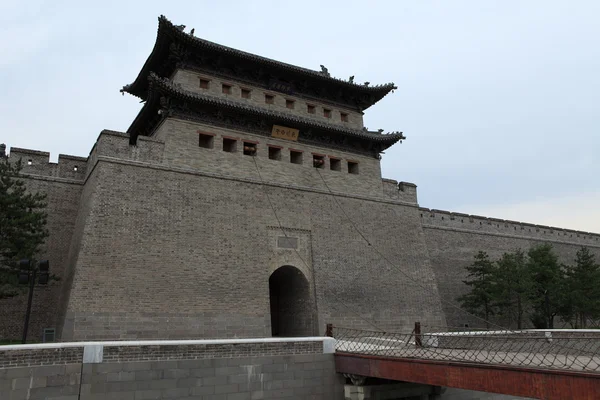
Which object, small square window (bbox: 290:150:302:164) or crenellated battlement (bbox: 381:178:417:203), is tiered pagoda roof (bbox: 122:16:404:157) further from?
crenellated battlement (bbox: 381:178:417:203)

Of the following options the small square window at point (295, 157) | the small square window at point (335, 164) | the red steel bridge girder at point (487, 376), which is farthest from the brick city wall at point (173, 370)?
the small square window at point (335, 164)

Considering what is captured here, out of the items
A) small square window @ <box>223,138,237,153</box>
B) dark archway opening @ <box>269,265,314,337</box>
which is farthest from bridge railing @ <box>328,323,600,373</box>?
small square window @ <box>223,138,237,153</box>

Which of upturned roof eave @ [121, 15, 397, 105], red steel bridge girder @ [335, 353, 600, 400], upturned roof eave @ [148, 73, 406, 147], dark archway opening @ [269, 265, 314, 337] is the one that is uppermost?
upturned roof eave @ [121, 15, 397, 105]

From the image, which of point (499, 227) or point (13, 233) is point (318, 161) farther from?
point (499, 227)

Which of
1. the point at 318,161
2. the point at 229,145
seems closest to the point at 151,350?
the point at 229,145

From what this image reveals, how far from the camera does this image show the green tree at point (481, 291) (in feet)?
59.8

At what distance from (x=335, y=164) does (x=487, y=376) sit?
1105 cm

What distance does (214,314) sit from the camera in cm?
1247

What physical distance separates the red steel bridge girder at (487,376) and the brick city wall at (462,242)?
1141cm

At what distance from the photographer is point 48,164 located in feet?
46.6

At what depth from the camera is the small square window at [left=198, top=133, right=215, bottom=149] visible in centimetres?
1454

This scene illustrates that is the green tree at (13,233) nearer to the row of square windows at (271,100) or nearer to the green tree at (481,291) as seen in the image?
the row of square windows at (271,100)

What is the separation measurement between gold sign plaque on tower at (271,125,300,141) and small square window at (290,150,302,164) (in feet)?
1.52

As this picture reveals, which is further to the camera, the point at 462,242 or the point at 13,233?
the point at 462,242
